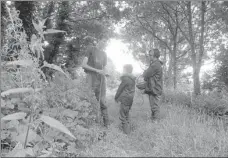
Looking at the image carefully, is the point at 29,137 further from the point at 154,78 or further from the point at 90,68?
the point at 154,78

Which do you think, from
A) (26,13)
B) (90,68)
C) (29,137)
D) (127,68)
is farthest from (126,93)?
(26,13)

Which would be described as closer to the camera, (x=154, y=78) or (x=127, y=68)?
(x=127, y=68)

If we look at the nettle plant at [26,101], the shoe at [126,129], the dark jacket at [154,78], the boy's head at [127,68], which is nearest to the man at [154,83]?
the dark jacket at [154,78]

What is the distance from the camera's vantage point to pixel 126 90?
20.5ft

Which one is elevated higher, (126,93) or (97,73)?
(97,73)

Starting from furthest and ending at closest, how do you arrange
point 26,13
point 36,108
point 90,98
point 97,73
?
point 26,13 → point 97,73 → point 90,98 → point 36,108

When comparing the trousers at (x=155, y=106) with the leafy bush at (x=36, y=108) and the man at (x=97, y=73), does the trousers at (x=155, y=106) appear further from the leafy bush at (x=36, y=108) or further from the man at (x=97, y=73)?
the leafy bush at (x=36, y=108)

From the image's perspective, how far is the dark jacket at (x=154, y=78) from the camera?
6.43 metres

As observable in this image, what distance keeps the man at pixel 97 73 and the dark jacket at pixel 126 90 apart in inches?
17.6

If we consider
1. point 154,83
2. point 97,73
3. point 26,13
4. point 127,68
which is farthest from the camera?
point 26,13

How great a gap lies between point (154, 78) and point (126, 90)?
962 mm

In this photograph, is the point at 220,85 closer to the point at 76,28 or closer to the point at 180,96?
the point at 180,96

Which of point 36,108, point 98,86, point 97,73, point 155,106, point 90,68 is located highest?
point 90,68

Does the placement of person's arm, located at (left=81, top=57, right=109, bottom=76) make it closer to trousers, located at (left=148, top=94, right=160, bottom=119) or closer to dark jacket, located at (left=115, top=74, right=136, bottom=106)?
dark jacket, located at (left=115, top=74, right=136, bottom=106)
